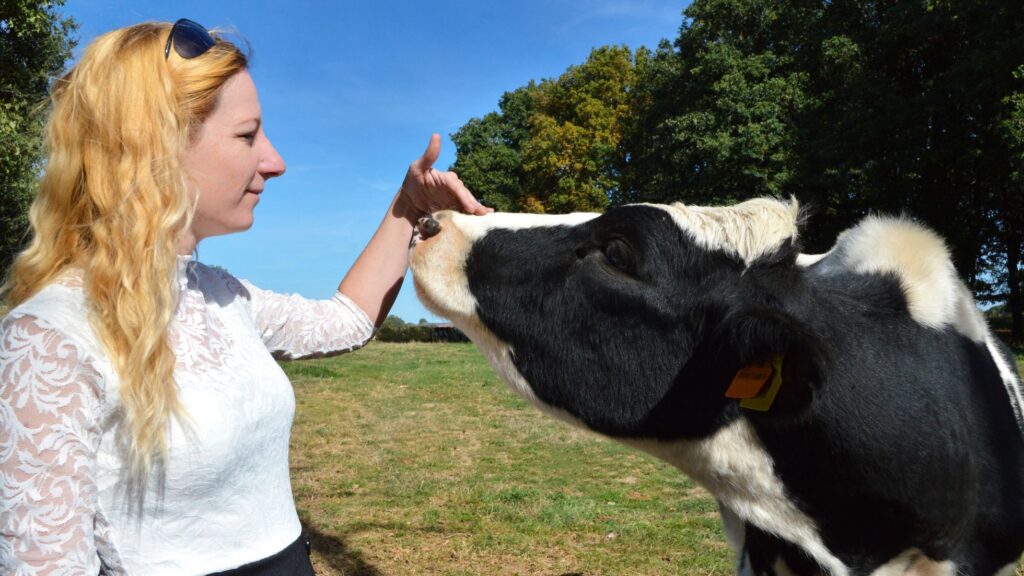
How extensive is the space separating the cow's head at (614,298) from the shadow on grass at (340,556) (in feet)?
9.99

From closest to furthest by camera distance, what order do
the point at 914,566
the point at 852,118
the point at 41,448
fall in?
the point at 41,448 < the point at 914,566 < the point at 852,118

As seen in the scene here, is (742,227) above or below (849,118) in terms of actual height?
below

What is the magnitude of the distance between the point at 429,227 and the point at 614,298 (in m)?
0.65

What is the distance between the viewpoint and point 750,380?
204cm

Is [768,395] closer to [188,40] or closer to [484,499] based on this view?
[188,40]

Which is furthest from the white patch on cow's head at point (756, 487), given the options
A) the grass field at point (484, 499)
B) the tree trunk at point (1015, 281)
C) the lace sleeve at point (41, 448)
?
the tree trunk at point (1015, 281)

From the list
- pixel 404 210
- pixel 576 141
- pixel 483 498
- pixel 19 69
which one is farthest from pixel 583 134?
pixel 404 210

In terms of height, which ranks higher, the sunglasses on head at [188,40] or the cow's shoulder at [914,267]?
the sunglasses on head at [188,40]

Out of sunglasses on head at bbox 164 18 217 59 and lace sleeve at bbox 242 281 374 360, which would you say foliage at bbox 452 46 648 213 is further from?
sunglasses on head at bbox 164 18 217 59

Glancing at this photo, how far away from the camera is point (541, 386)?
244 centimetres

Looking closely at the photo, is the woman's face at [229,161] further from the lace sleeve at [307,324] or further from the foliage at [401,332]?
the foliage at [401,332]

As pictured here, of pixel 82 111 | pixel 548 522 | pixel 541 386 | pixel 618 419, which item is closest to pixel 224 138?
pixel 82 111

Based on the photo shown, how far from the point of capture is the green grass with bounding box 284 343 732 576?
5.21 m

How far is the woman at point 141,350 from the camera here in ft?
4.66
